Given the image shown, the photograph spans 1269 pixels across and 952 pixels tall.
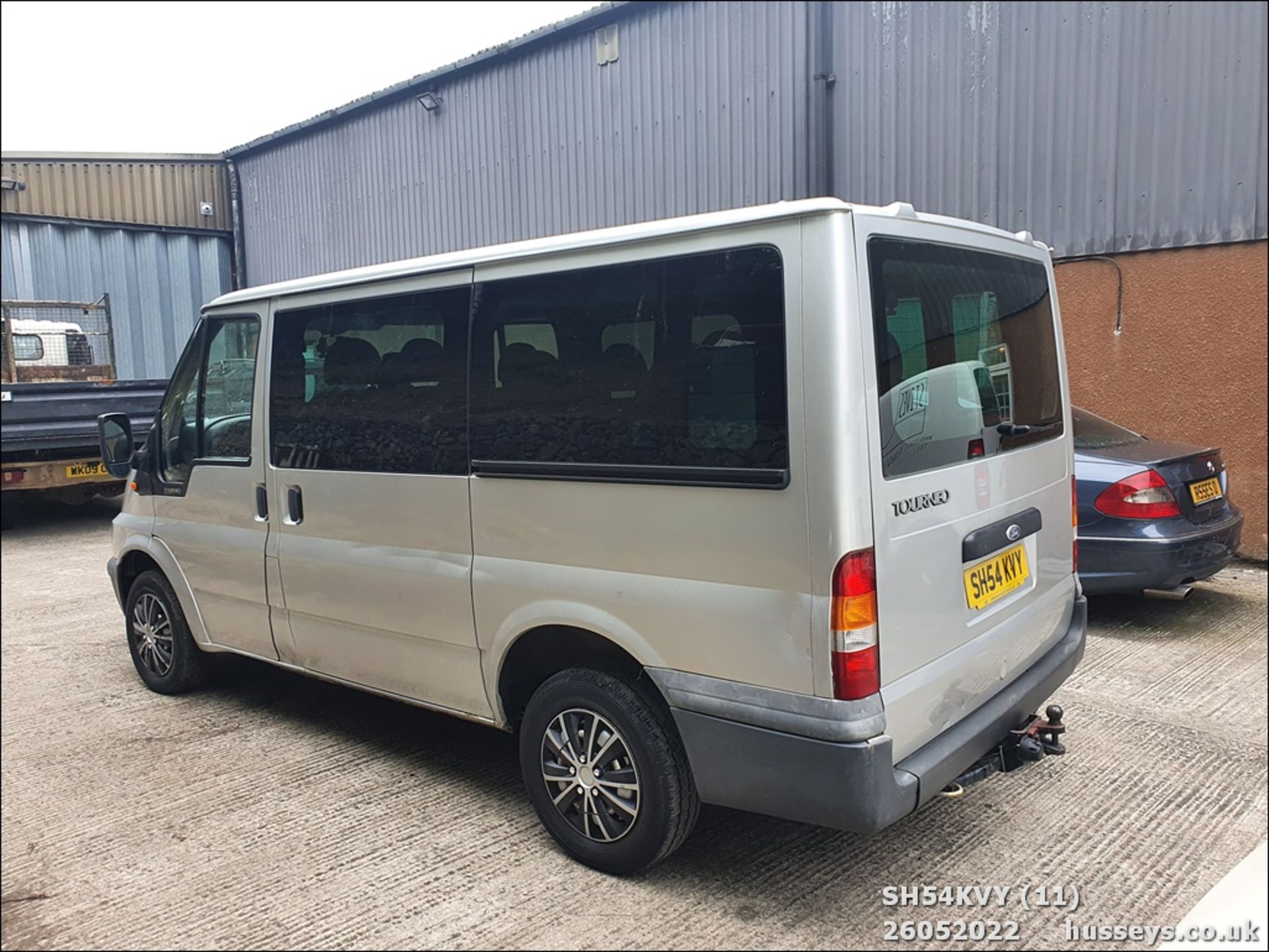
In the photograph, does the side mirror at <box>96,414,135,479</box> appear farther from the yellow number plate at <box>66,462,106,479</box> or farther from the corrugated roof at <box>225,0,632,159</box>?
the corrugated roof at <box>225,0,632,159</box>

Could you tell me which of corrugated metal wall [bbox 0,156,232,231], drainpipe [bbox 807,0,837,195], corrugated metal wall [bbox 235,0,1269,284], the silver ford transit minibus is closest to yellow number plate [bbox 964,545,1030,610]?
the silver ford transit minibus

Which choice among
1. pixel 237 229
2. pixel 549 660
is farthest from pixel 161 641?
pixel 237 229

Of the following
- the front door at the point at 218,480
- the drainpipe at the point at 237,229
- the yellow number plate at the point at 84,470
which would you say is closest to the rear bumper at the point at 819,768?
the front door at the point at 218,480

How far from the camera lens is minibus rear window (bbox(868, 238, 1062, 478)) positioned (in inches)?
107

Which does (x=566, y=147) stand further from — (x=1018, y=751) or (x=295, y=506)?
(x=1018, y=751)

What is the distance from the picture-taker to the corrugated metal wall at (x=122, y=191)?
14.6 meters

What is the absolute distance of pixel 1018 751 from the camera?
3.16 m

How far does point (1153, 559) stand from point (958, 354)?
10.7ft

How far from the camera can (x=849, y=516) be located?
2.54 metres

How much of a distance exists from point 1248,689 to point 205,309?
5329 mm

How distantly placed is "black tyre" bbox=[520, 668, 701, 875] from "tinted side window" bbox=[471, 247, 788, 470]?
75 centimetres

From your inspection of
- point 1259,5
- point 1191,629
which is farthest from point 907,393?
point 1259,5

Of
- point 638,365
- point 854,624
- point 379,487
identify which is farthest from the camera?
point 379,487

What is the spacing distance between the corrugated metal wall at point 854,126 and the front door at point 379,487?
6.38 meters
